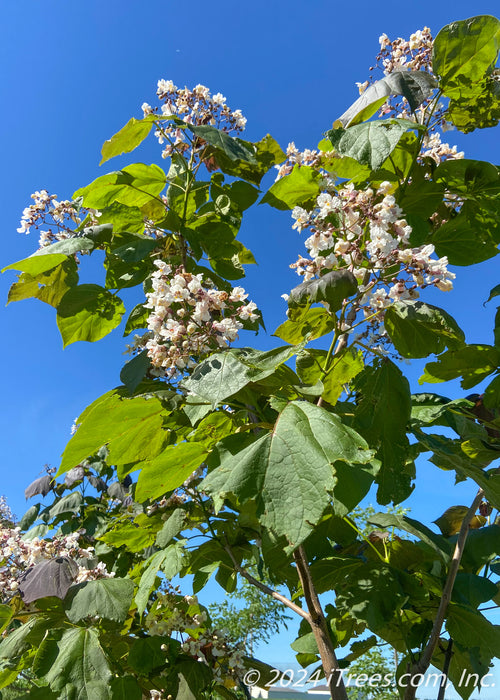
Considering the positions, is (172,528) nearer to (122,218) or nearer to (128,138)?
(122,218)

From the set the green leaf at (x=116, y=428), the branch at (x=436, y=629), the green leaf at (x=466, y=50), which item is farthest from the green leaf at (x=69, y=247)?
the branch at (x=436, y=629)

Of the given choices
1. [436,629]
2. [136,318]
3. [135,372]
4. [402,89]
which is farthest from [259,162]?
[436,629]

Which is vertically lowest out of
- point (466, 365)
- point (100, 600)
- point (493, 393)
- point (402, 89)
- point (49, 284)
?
point (100, 600)

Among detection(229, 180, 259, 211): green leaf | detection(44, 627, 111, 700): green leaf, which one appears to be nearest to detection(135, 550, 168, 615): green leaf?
detection(44, 627, 111, 700): green leaf

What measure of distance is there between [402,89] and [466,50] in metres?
0.31

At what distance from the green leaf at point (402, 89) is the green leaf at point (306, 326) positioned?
67 centimetres

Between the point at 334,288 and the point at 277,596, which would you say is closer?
the point at 334,288

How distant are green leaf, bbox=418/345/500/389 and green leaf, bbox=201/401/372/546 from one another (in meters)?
0.87

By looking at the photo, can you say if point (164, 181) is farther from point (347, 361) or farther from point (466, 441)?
point (466, 441)

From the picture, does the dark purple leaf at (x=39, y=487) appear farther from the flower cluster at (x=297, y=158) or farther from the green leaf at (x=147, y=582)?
the flower cluster at (x=297, y=158)

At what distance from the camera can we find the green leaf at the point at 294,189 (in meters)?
1.88

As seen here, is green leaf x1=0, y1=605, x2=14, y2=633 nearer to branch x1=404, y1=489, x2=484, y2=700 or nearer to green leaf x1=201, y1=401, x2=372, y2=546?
green leaf x1=201, y1=401, x2=372, y2=546

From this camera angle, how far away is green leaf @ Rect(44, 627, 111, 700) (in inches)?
69.5

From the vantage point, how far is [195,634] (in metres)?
2.38
